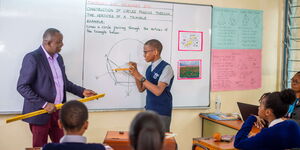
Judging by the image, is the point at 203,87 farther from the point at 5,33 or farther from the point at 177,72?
the point at 5,33

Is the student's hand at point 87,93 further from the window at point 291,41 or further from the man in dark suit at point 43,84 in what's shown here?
the window at point 291,41

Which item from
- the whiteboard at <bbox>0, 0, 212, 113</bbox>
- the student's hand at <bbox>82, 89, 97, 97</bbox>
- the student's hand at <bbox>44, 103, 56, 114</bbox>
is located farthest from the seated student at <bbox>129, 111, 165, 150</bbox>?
the whiteboard at <bbox>0, 0, 212, 113</bbox>

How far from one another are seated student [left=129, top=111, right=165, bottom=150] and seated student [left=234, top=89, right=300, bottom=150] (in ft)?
3.86

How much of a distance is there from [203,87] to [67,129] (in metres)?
2.61

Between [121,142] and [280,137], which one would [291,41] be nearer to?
[280,137]

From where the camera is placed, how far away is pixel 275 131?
7.45 ft

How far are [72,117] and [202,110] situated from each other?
105 inches

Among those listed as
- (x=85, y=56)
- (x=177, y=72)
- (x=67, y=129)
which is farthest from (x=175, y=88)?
(x=67, y=129)

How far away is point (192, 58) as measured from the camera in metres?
4.13

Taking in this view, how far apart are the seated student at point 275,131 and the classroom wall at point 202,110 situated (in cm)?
169

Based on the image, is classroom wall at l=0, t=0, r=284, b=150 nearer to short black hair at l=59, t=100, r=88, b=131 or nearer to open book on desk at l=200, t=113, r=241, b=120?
open book on desk at l=200, t=113, r=241, b=120

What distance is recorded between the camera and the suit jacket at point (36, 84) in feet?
9.52

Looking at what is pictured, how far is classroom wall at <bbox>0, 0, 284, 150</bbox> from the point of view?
11.6ft

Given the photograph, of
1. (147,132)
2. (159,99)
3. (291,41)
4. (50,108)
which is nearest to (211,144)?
(159,99)
